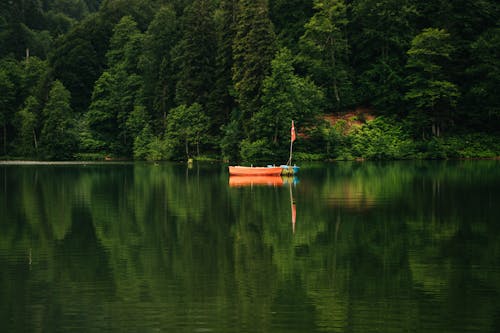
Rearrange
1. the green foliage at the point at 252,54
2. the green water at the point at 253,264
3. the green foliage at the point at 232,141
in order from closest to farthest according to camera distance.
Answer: the green water at the point at 253,264 → the green foliage at the point at 252,54 → the green foliage at the point at 232,141

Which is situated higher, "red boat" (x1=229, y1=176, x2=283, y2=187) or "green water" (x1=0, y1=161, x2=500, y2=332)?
"red boat" (x1=229, y1=176, x2=283, y2=187)

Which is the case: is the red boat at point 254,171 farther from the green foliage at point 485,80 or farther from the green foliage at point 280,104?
the green foliage at point 485,80

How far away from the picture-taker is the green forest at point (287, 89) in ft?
245

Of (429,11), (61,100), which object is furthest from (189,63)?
(429,11)

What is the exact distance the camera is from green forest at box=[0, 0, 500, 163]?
74.6 meters

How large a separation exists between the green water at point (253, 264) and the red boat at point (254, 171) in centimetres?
1863

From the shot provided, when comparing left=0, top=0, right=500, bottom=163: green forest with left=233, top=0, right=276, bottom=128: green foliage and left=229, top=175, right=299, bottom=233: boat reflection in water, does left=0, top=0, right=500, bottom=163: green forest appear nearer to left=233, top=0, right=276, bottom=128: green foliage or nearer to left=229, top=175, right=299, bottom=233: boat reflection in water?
left=233, top=0, right=276, bottom=128: green foliage

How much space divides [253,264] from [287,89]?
56.6m

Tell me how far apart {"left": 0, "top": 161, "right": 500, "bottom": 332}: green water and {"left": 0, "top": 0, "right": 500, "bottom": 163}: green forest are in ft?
136

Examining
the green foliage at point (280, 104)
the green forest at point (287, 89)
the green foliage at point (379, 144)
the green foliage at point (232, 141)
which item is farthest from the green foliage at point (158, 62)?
the green foliage at point (379, 144)

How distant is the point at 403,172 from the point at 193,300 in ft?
132

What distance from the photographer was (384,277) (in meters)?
15.5

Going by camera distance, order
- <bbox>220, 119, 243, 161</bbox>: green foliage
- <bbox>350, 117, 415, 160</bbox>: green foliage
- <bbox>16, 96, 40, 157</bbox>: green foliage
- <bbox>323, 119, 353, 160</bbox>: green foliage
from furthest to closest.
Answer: <bbox>16, 96, 40, 157</bbox>: green foliage
<bbox>220, 119, 243, 161</bbox>: green foliage
<bbox>350, 117, 415, 160</bbox>: green foliage
<bbox>323, 119, 353, 160</bbox>: green foliage

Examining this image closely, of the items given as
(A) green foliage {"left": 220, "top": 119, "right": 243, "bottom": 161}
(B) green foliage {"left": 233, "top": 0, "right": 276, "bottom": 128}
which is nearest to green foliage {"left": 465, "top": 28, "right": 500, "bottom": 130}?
(B) green foliage {"left": 233, "top": 0, "right": 276, "bottom": 128}
